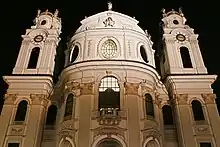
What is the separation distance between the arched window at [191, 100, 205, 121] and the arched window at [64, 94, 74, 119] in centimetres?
1107

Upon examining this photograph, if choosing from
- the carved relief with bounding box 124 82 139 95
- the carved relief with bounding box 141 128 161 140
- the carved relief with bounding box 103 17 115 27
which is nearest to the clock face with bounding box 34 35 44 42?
the carved relief with bounding box 103 17 115 27

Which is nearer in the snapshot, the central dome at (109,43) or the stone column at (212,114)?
the stone column at (212,114)

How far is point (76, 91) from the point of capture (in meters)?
25.6

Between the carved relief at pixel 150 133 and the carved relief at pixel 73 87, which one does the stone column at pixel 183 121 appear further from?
the carved relief at pixel 73 87

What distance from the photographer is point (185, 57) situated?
3028 centimetres

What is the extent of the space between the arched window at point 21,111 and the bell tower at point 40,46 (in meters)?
3.43

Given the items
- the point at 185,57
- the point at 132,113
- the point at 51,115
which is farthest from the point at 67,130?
the point at 185,57

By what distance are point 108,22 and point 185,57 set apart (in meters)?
8.91

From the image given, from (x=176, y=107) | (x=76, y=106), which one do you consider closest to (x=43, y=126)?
(x=76, y=106)

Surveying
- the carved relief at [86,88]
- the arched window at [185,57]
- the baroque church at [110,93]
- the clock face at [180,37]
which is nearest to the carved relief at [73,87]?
the baroque church at [110,93]

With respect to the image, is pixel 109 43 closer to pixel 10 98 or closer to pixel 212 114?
pixel 10 98

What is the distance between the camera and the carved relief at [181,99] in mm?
26414

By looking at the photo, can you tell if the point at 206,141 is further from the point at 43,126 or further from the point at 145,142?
the point at 43,126

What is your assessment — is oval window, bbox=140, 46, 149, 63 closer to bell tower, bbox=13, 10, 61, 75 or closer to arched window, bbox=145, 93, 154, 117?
arched window, bbox=145, 93, 154, 117
